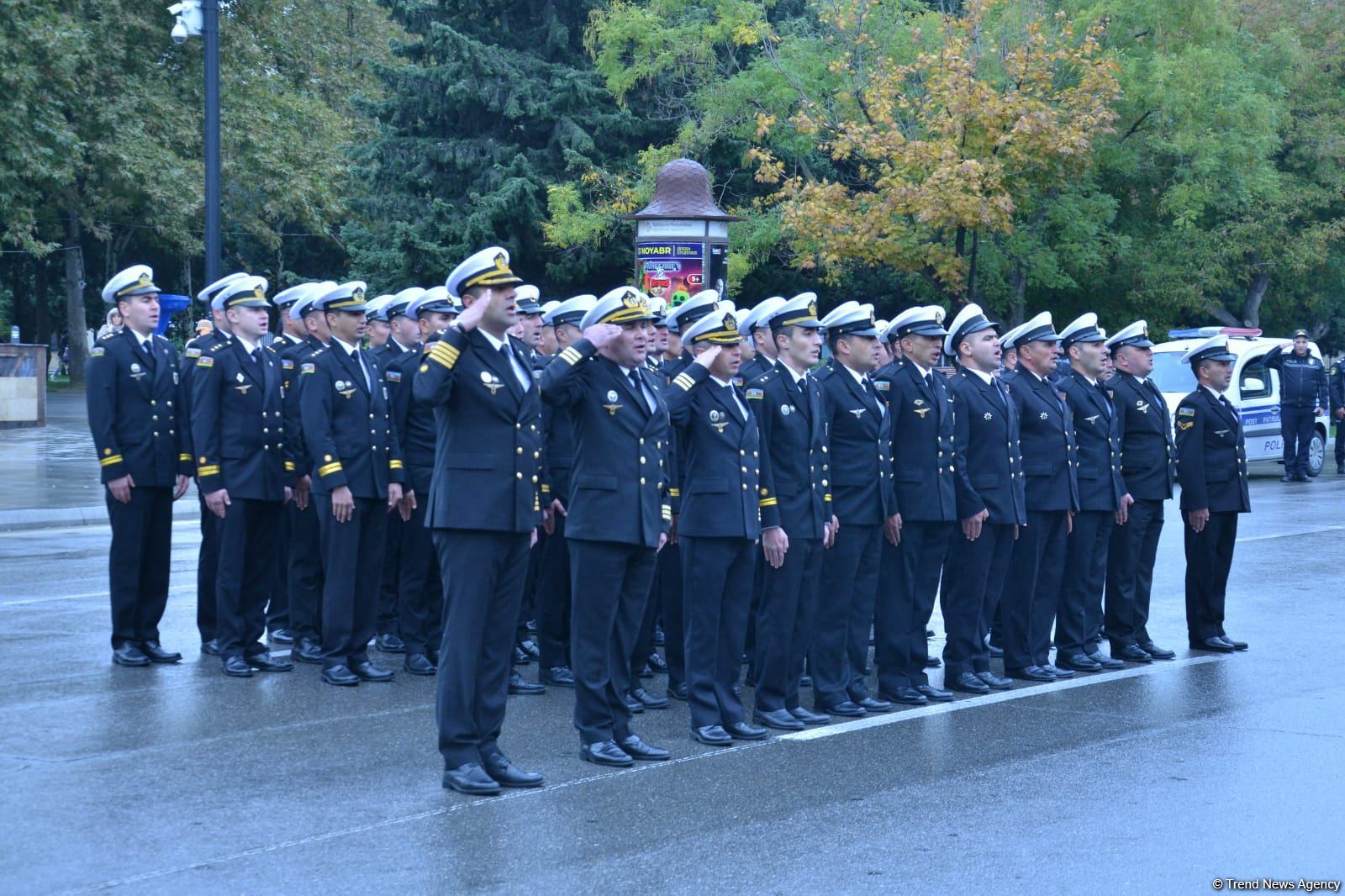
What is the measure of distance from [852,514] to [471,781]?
2.81 m

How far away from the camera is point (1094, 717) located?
865 centimetres

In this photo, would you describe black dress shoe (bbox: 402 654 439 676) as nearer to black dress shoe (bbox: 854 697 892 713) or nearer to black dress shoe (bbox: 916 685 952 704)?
black dress shoe (bbox: 854 697 892 713)

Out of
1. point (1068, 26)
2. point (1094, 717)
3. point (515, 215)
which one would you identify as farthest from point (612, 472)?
point (515, 215)

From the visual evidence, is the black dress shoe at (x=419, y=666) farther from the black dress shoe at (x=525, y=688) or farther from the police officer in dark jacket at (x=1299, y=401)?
the police officer in dark jacket at (x=1299, y=401)

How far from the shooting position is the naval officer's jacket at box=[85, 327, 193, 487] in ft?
31.4

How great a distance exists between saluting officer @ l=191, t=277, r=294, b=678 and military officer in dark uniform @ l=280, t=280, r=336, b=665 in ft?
0.29

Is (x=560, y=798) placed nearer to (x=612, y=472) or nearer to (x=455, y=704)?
(x=455, y=704)

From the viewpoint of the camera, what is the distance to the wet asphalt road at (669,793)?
580 cm

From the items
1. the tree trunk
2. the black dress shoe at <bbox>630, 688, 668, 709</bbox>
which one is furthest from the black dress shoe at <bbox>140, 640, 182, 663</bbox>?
the tree trunk

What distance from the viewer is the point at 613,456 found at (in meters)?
7.43

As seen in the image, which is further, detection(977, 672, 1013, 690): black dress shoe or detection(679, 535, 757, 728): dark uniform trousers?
detection(977, 672, 1013, 690): black dress shoe

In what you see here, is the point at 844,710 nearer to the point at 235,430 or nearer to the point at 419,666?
the point at 419,666

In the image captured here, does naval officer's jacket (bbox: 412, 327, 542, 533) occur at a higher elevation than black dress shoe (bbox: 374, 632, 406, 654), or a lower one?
higher

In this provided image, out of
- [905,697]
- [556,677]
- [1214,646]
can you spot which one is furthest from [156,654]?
[1214,646]
